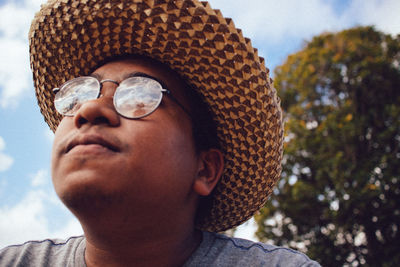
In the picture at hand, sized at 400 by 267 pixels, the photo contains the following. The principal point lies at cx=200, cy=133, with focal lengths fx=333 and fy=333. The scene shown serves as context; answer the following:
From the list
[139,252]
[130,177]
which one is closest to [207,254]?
[139,252]

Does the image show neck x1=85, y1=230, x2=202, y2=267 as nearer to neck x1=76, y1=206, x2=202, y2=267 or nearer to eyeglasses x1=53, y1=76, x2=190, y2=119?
neck x1=76, y1=206, x2=202, y2=267

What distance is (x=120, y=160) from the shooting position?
4.79ft

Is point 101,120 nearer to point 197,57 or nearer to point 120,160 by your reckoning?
point 120,160

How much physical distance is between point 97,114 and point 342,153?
865cm

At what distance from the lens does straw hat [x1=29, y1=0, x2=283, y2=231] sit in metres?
1.72

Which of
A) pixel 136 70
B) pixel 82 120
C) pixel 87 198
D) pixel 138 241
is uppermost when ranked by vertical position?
pixel 136 70

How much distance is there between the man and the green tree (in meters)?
6.11

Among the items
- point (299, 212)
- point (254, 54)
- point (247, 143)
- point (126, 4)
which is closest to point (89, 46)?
point (126, 4)

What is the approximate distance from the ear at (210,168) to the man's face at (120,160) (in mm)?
214

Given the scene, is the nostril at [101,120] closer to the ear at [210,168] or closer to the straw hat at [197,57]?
the straw hat at [197,57]

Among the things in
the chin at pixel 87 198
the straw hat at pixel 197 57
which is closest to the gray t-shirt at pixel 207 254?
the straw hat at pixel 197 57

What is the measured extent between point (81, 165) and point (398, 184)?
8.96 metres

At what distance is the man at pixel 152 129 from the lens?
1.52 m

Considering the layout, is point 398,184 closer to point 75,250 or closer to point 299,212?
point 299,212
